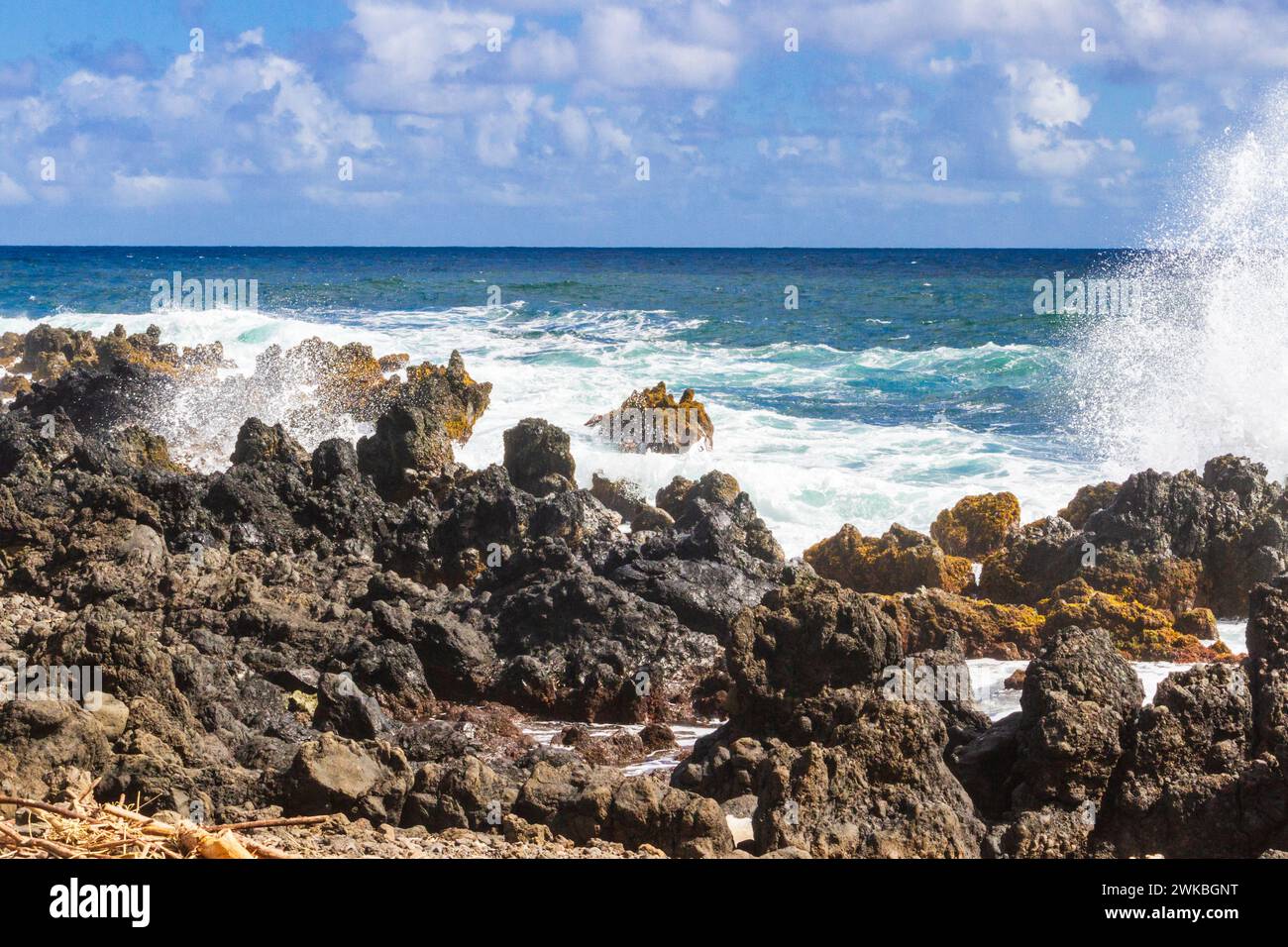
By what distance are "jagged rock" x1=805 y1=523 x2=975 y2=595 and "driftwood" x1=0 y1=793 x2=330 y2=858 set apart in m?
7.37

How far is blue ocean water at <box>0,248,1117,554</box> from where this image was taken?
14945mm

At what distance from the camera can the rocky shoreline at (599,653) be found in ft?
16.3

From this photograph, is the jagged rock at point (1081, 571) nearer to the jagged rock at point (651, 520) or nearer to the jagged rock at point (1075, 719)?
the jagged rock at point (651, 520)

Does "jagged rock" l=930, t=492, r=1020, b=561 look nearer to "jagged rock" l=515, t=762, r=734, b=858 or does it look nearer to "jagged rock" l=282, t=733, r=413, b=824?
"jagged rock" l=515, t=762, r=734, b=858

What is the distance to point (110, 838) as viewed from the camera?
3.12 m

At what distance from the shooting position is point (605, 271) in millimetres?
65250

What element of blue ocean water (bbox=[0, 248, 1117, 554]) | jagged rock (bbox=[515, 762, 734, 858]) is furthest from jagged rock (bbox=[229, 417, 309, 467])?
jagged rock (bbox=[515, 762, 734, 858])

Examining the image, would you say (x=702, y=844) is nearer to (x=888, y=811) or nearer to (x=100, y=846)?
(x=888, y=811)

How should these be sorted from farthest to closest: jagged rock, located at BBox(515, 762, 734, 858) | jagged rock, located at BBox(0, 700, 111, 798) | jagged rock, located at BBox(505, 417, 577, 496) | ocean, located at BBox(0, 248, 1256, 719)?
ocean, located at BBox(0, 248, 1256, 719)
jagged rock, located at BBox(505, 417, 577, 496)
jagged rock, located at BBox(515, 762, 734, 858)
jagged rock, located at BBox(0, 700, 111, 798)

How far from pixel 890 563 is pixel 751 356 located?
1984cm

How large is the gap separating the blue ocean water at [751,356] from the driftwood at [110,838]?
30.4 feet

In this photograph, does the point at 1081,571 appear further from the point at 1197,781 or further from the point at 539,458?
the point at 539,458

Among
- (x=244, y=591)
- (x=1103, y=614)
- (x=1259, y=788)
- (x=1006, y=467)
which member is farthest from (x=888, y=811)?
(x=1006, y=467)
